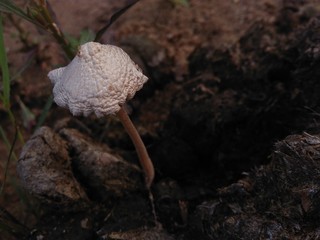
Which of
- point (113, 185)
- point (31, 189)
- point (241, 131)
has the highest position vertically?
point (31, 189)

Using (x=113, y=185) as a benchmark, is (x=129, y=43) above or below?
above

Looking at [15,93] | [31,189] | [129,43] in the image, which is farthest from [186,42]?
[31,189]

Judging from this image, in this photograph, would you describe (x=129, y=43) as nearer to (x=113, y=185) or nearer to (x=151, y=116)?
(x=151, y=116)

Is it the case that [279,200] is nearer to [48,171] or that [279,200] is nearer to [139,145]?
[139,145]

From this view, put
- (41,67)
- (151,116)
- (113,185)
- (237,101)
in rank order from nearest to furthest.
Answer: (113,185)
(237,101)
(151,116)
(41,67)

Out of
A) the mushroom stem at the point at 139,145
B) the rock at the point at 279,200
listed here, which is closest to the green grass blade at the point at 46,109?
the mushroom stem at the point at 139,145

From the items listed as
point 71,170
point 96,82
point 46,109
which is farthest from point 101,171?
point 96,82

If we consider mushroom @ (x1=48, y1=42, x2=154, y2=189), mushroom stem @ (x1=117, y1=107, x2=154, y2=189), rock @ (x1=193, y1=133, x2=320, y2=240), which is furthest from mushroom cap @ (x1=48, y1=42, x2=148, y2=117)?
rock @ (x1=193, y1=133, x2=320, y2=240)
